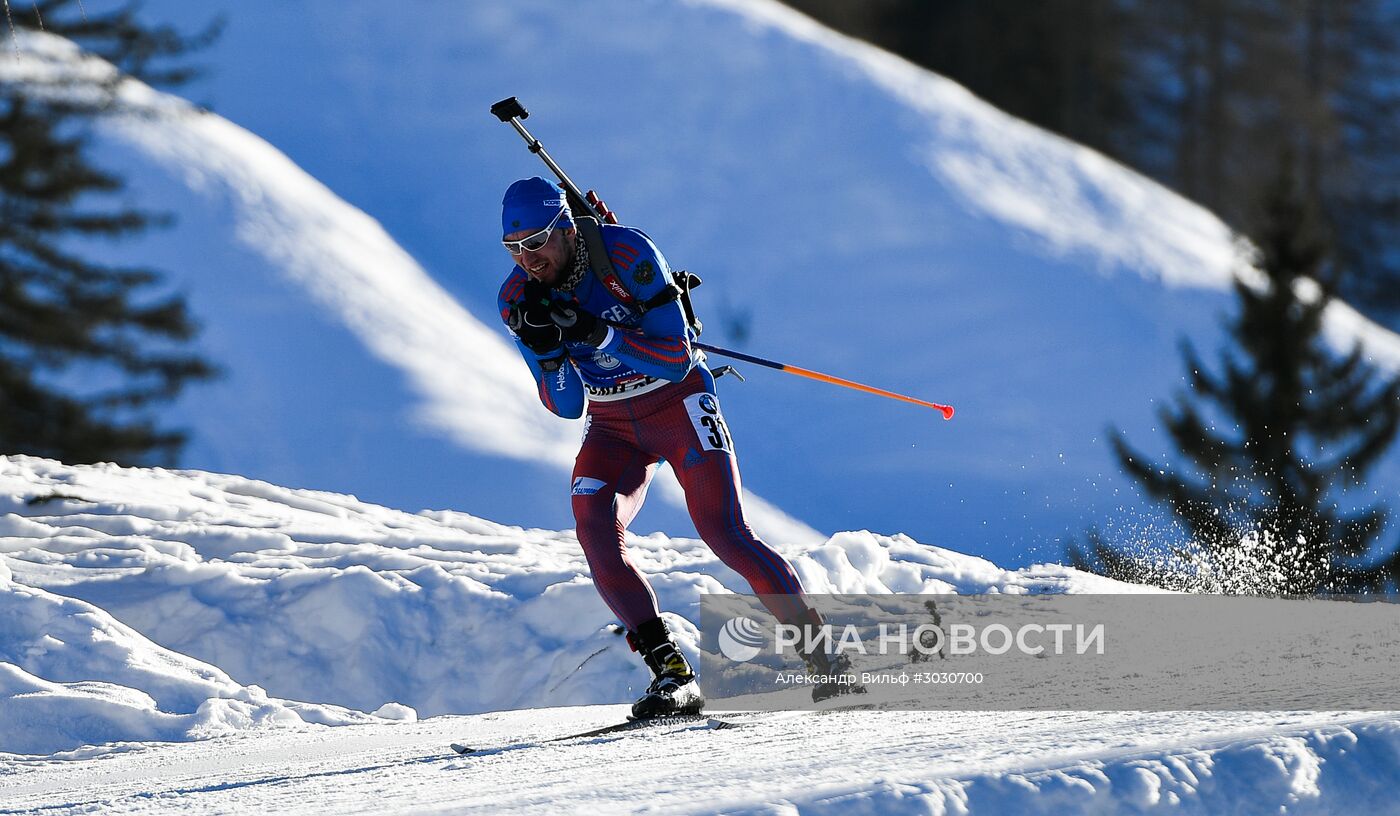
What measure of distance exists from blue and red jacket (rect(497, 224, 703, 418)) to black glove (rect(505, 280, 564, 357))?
50mm

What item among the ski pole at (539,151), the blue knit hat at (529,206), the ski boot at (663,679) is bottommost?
the ski boot at (663,679)

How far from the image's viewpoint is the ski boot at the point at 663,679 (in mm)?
4359

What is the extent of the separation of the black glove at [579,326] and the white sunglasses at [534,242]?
19cm

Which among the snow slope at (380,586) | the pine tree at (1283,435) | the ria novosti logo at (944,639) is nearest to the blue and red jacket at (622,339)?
the ria novosti logo at (944,639)

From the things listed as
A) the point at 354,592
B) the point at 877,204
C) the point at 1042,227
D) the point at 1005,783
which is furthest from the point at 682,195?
the point at 1005,783

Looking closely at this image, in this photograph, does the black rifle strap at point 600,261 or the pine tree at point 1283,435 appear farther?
the pine tree at point 1283,435

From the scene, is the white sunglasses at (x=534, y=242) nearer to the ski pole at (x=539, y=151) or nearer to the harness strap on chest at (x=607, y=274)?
the harness strap on chest at (x=607, y=274)

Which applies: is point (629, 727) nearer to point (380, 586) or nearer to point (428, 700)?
point (428, 700)

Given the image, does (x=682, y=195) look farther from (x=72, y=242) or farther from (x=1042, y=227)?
(x=72, y=242)

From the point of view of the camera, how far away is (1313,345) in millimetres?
18016

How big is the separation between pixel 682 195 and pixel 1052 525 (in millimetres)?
7629

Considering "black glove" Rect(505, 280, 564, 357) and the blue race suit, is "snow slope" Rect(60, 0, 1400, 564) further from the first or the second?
"black glove" Rect(505, 280, 564, 357)

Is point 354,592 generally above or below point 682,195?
below

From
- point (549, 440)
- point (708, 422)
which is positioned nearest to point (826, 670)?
point (708, 422)
